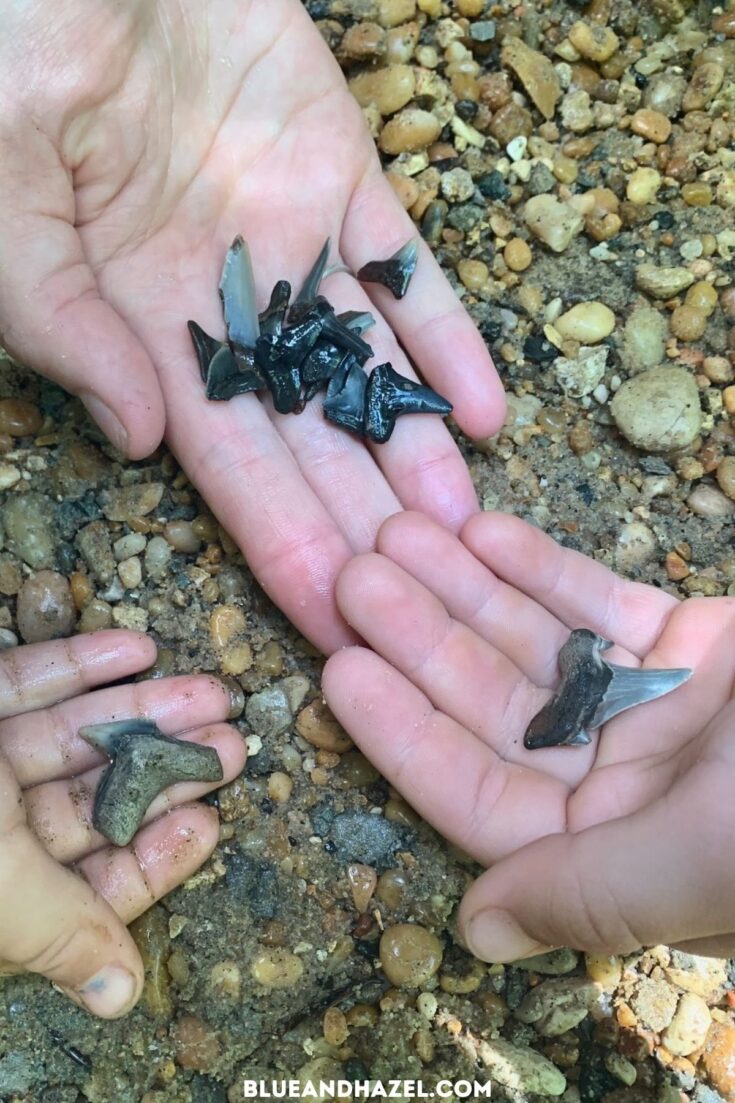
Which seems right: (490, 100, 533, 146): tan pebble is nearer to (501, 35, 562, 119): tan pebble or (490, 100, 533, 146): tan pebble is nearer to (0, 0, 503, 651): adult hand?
(501, 35, 562, 119): tan pebble

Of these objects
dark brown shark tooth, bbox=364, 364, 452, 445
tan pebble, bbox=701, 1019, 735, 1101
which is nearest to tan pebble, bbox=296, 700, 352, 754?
dark brown shark tooth, bbox=364, 364, 452, 445

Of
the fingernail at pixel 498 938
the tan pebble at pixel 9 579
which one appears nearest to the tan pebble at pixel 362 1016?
the fingernail at pixel 498 938

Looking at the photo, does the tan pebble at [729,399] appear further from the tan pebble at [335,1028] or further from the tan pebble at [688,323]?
the tan pebble at [335,1028]

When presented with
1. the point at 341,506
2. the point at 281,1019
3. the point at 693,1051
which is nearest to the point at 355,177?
the point at 341,506

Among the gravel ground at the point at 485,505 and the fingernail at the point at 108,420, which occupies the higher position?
the fingernail at the point at 108,420

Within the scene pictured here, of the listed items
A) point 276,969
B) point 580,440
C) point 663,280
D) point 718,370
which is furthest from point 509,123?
point 276,969

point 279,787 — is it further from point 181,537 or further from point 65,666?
point 181,537

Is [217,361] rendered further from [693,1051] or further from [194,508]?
[693,1051]
